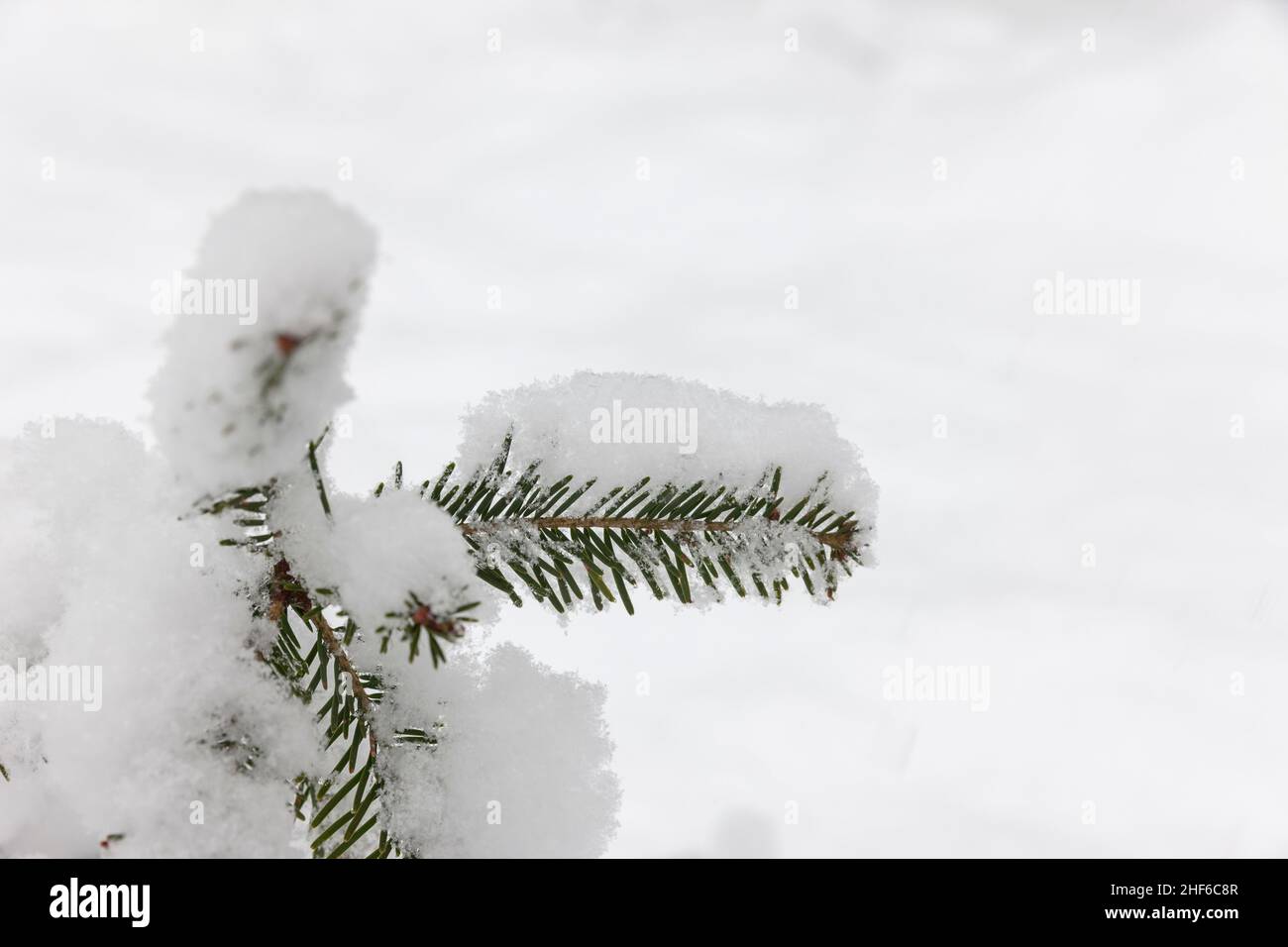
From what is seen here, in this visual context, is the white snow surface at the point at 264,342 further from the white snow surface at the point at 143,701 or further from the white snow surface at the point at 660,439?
the white snow surface at the point at 660,439

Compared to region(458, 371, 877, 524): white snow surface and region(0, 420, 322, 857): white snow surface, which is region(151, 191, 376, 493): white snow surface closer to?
region(0, 420, 322, 857): white snow surface

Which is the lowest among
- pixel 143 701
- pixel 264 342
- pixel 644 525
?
pixel 143 701

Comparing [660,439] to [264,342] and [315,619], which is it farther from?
[264,342]

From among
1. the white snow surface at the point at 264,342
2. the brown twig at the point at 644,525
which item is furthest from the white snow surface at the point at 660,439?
the white snow surface at the point at 264,342

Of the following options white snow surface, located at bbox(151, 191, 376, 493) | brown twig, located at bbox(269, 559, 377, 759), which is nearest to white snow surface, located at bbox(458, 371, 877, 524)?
brown twig, located at bbox(269, 559, 377, 759)

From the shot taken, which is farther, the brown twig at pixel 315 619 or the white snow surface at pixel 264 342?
the brown twig at pixel 315 619

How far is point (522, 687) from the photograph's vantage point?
4.18 feet

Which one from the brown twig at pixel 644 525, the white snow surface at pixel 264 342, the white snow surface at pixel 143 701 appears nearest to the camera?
the white snow surface at pixel 264 342

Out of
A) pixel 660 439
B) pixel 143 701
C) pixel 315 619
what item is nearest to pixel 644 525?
pixel 660 439

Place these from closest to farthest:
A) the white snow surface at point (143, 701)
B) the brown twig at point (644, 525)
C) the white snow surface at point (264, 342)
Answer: the white snow surface at point (264, 342) < the white snow surface at point (143, 701) < the brown twig at point (644, 525)

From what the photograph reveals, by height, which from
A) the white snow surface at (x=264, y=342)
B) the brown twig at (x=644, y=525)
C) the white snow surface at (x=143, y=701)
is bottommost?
the white snow surface at (x=143, y=701)

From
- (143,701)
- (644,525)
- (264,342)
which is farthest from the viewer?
(644,525)
